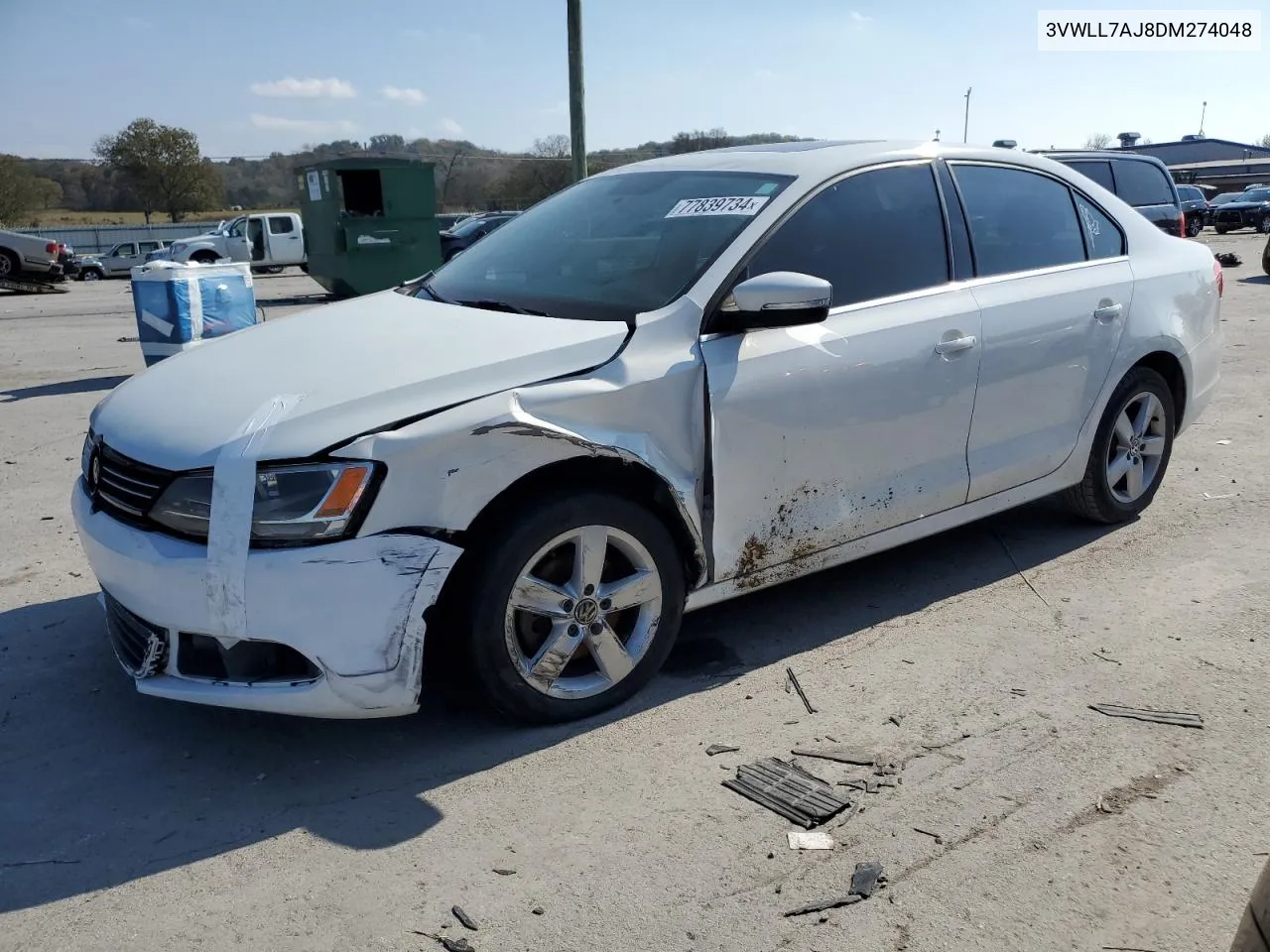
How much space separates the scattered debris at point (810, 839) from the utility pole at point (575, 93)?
9899mm

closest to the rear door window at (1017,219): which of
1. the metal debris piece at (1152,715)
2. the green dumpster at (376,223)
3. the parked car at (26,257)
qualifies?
the metal debris piece at (1152,715)

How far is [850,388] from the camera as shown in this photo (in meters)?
3.72

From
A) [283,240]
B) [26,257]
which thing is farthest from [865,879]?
[283,240]

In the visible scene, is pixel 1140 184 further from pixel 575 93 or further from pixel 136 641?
pixel 136 641

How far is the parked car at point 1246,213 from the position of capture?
122 ft

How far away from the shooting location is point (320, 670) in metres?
2.86

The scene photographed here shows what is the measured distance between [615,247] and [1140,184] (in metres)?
12.6

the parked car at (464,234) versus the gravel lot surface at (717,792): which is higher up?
the parked car at (464,234)

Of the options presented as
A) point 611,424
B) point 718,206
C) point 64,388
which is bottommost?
point 64,388

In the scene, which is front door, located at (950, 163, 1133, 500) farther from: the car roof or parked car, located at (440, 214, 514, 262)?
parked car, located at (440, 214, 514, 262)

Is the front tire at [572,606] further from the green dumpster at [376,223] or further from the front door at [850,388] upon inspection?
the green dumpster at [376,223]

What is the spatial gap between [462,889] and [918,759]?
4.46 ft

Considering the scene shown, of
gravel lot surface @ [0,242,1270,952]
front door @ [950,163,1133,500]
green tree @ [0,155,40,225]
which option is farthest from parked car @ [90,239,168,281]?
front door @ [950,163,1133,500]

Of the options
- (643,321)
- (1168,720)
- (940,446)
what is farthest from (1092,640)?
(643,321)
